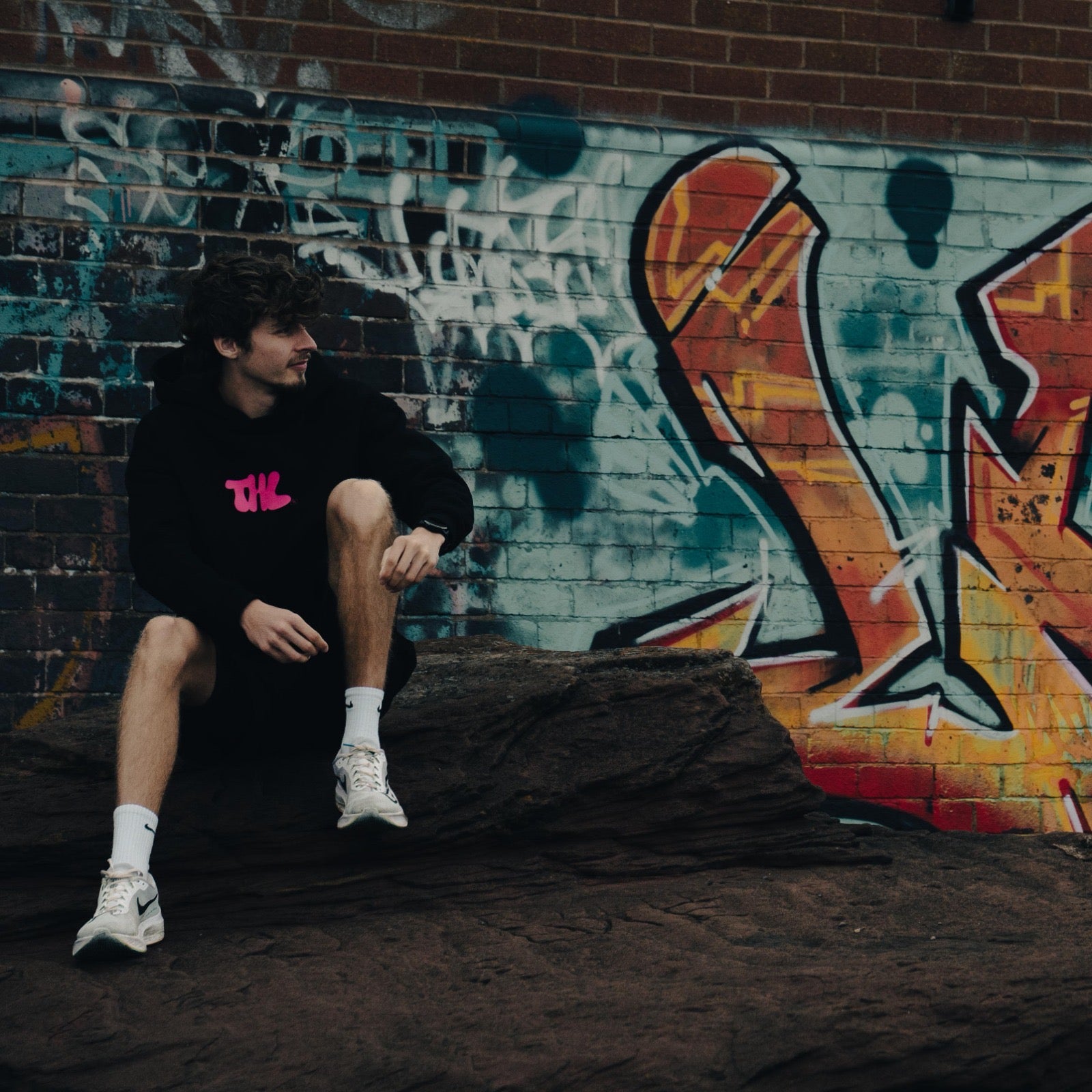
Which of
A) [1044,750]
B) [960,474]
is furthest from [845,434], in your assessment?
[1044,750]

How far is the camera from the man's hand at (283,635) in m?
2.60

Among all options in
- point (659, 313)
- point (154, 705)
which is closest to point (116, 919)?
point (154, 705)

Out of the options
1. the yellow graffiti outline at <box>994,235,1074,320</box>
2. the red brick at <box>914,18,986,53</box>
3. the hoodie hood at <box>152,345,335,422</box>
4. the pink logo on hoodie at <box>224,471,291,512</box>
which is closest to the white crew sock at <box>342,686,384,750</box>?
the pink logo on hoodie at <box>224,471,291,512</box>

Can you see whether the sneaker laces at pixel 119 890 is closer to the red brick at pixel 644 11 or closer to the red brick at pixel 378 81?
the red brick at pixel 378 81

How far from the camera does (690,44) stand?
177 inches

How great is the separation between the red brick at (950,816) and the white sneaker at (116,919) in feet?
9.74

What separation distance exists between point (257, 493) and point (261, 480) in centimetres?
4

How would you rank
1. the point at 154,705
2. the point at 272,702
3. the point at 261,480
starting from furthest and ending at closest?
the point at 261,480, the point at 272,702, the point at 154,705

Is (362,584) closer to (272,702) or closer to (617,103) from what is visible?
(272,702)

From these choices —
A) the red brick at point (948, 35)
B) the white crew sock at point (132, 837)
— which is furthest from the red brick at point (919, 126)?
the white crew sock at point (132, 837)

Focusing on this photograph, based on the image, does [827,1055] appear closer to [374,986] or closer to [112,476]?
[374,986]

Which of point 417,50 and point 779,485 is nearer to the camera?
point 417,50

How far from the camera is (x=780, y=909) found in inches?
117

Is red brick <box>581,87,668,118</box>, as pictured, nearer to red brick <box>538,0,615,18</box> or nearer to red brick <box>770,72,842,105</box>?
red brick <box>538,0,615,18</box>
